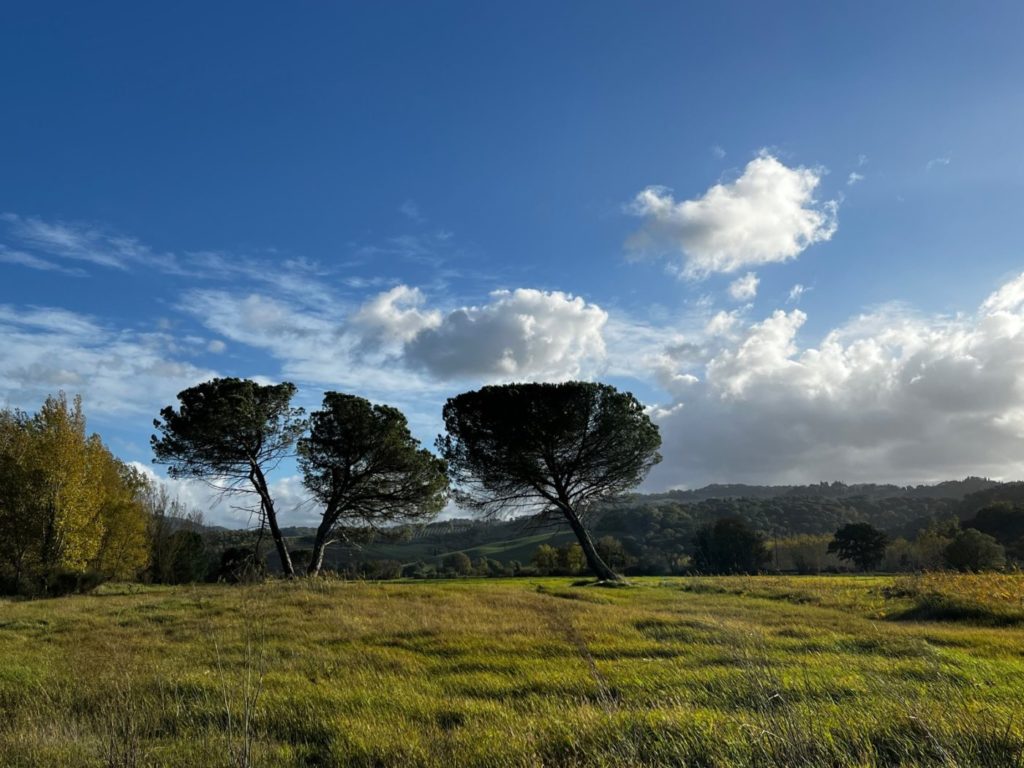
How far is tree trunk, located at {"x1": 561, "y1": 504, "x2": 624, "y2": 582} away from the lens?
33.1 metres

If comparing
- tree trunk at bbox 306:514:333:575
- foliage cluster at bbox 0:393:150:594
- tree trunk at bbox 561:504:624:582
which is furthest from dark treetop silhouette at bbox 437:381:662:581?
foliage cluster at bbox 0:393:150:594

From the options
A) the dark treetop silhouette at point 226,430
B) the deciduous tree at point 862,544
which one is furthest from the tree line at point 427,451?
the deciduous tree at point 862,544

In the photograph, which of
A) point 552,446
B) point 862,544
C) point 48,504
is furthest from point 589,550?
point 862,544

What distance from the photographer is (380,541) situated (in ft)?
125

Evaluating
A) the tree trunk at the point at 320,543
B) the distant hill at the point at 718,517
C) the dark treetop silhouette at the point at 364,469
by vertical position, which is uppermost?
the dark treetop silhouette at the point at 364,469

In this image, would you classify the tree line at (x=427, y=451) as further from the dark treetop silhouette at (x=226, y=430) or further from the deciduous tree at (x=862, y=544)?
the deciduous tree at (x=862, y=544)

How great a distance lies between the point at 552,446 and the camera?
36.5 m

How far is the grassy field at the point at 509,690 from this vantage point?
4.54 m

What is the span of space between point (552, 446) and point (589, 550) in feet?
20.9

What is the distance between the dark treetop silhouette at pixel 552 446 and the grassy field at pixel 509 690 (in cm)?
2050

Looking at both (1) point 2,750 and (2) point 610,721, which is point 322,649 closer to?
(1) point 2,750

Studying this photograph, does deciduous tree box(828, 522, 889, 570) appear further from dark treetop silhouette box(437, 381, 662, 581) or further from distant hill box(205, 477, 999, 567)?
dark treetop silhouette box(437, 381, 662, 581)

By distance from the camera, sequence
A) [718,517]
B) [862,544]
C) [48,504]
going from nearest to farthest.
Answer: [48,504], [862,544], [718,517]

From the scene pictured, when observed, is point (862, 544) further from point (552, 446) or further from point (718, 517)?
point (552, 446)
